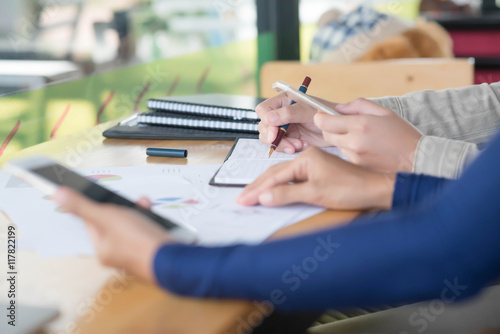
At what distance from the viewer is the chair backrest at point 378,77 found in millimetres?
1751

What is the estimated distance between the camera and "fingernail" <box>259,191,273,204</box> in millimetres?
728

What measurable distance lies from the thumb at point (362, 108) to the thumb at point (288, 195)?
0.57 ft

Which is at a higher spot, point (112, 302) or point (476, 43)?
point (476, 43)

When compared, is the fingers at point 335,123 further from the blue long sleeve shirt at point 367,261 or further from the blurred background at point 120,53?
the blurred background at point 120,53

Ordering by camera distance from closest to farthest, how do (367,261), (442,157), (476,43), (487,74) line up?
(367,261), (442,157), (487,74), (476,43)

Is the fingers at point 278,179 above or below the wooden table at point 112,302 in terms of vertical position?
above

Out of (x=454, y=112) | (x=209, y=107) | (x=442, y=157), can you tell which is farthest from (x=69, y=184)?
(x=454, y=112)

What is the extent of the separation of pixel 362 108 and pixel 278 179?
185mm

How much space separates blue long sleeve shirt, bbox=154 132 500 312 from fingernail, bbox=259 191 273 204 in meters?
0.20

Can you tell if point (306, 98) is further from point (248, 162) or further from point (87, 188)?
point (87, 188)

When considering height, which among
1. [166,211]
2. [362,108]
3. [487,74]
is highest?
[362,108]

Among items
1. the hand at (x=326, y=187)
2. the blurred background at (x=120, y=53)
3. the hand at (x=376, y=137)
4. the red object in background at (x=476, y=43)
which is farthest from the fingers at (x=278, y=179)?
the red object in background at (x=476, y=43)

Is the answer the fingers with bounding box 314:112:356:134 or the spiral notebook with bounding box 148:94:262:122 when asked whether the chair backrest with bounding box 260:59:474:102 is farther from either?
the fingers with bounding box 314:112:356:134

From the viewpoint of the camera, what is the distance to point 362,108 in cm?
84
